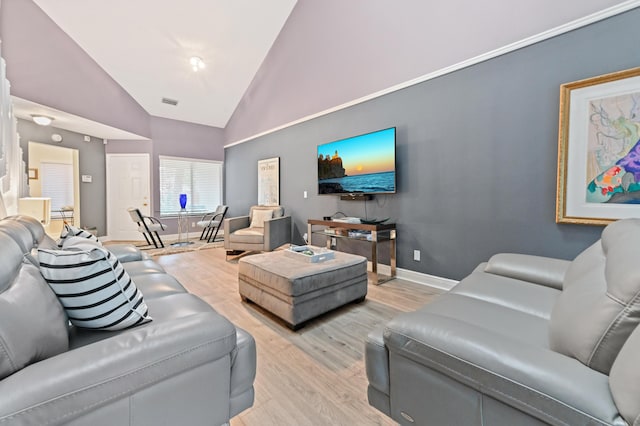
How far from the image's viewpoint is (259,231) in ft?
15.2

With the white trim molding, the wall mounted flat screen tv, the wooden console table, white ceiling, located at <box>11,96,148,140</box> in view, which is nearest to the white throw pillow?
the wall mounted flat screen tv

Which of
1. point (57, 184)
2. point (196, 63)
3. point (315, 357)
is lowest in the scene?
point (315, 357)

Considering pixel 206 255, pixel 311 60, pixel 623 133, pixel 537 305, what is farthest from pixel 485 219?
pixel 206 255

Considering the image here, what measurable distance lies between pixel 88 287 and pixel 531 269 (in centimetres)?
232

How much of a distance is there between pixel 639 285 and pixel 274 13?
5414 mm

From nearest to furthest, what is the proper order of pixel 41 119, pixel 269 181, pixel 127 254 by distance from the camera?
pixel 127 254
pixel 41 119
pixel 269 181

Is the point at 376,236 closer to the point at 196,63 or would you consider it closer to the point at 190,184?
the point at 196,63

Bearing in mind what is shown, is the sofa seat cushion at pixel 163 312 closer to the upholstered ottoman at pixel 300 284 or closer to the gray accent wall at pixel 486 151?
the upholstered ottoman at pixel 300 284

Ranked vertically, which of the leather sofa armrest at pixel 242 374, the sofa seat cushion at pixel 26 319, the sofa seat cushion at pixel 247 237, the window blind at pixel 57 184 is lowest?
the leather sofa armrest at pixel 242 374

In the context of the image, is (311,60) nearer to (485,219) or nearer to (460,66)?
(460,66)

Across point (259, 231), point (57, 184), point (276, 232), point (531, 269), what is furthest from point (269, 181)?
point (531, 269)

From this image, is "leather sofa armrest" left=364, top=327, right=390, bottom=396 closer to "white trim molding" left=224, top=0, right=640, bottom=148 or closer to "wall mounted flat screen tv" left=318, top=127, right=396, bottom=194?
"wall mounted flat screen tv" left=318, top=127, right=396, bottom=194

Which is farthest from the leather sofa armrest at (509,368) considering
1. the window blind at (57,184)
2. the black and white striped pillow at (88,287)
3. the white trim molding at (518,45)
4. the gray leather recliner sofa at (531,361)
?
the window blind at (57,184)

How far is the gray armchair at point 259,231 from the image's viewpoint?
434 centimetres
